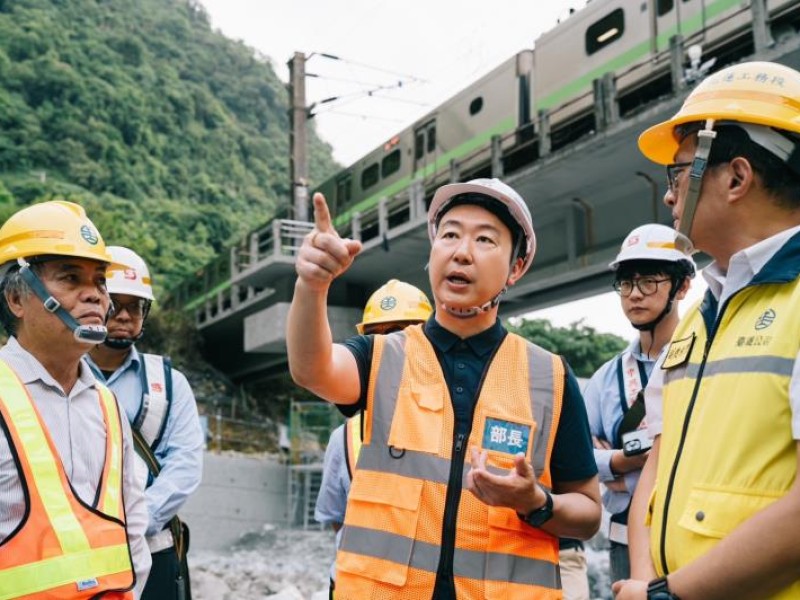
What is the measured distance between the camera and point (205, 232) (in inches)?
1763

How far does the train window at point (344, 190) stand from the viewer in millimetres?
23031

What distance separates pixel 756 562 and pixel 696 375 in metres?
0.49

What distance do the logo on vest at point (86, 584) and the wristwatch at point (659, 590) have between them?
157 centimetres

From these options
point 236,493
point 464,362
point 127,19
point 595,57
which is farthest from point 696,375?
point 127,19

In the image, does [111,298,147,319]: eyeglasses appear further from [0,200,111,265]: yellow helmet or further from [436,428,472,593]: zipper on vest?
Result: [436,428,472,593]: zipper on vest

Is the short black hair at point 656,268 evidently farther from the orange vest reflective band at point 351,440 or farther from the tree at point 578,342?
the tree at point 578,342

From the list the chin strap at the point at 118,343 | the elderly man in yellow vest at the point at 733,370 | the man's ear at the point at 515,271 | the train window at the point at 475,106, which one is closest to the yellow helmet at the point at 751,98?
the elderly man in yellow vest at the point at 733,370

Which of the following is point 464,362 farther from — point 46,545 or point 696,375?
point 46,545

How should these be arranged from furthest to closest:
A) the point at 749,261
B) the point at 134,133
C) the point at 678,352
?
1. the point at 134,133
2. the point at 678,352
3. the point at 749,261

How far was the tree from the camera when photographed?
29234 mm

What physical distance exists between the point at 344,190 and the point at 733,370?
21772 millimetres

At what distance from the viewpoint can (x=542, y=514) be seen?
7.78 feet

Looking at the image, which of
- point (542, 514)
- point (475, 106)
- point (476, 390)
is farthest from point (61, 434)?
point (475, 106)

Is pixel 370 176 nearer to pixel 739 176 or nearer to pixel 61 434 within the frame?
pixel 61 434
